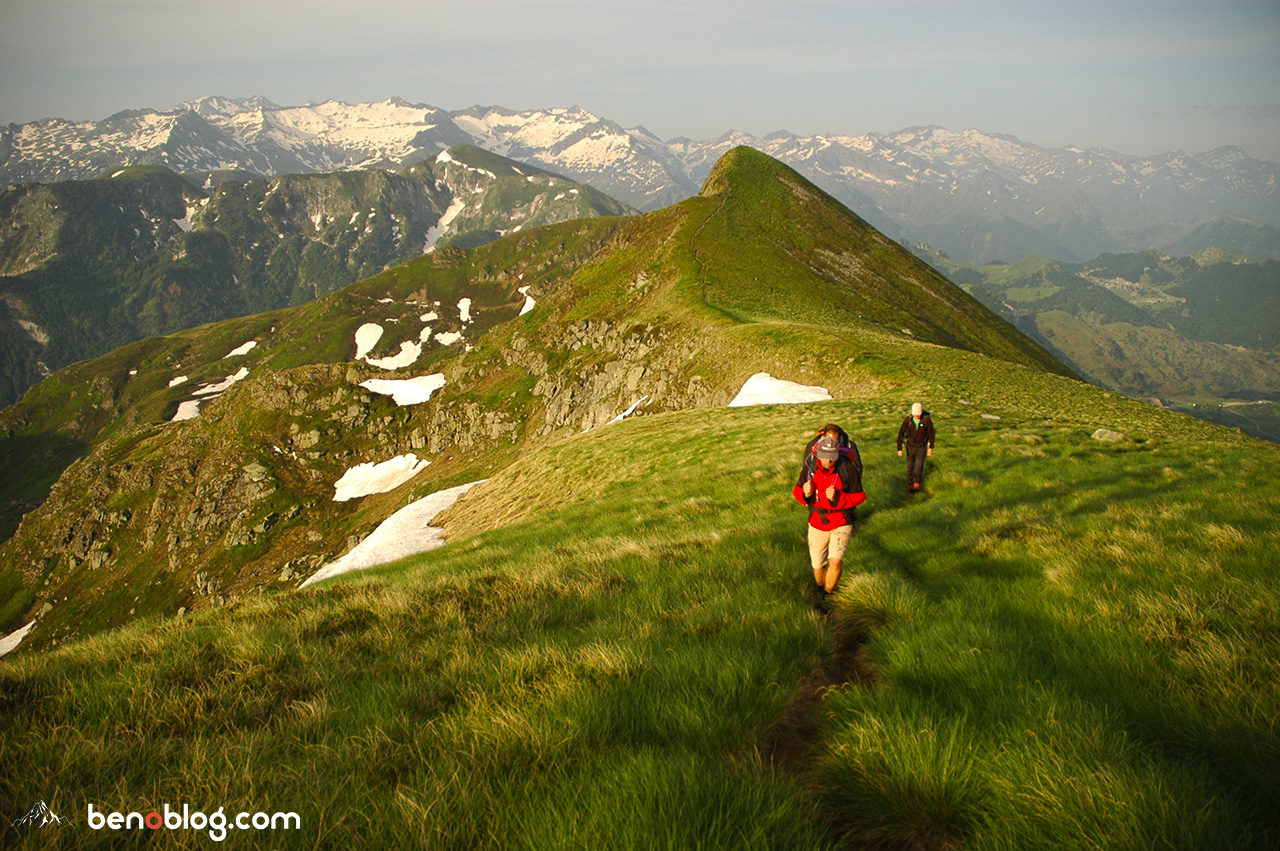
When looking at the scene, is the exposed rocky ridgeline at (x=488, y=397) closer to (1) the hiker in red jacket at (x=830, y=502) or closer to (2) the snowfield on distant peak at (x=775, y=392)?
(2) the snowfield on distant peak at (x=775, y=392)

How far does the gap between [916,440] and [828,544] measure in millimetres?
8761

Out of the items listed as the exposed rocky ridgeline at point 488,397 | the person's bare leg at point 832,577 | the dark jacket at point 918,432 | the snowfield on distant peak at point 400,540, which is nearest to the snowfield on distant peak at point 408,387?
the exposed rocky ridgeline at point 488,397

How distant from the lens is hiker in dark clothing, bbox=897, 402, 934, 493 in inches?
576

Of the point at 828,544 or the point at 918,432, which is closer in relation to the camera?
the point at 828,544

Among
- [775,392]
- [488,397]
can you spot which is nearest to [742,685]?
[775,392]

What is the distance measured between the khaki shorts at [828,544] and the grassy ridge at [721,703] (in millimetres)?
347

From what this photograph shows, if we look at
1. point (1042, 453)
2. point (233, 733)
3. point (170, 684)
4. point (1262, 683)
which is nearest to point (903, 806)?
point (1262, 683)

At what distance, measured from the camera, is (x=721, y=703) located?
3.95m

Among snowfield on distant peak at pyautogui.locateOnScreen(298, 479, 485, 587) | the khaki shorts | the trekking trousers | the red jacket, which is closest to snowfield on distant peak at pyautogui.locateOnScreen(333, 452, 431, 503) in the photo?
snowfield on distant peak at pyautogui.locateOnScreen(298, 479, 485, 587)

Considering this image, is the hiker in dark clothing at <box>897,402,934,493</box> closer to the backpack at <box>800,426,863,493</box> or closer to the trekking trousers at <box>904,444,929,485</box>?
the trekking trousers at <box>904,444,929,485</box>

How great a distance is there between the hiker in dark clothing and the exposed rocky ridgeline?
31.9m

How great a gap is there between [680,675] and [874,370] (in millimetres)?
36816

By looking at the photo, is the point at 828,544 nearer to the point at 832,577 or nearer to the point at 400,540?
the point at 832,577

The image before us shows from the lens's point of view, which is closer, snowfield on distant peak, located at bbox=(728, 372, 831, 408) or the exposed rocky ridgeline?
snowfield on distant peak, located at bbox=(728, 372, 831, 408)
